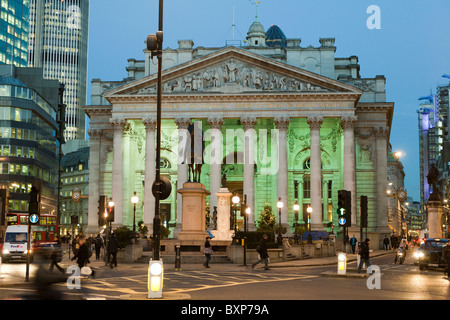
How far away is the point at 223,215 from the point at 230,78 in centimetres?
2926

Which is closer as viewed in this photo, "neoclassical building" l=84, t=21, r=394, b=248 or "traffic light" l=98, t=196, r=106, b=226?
"traffic light" l=98, t=196, r=106, b=226

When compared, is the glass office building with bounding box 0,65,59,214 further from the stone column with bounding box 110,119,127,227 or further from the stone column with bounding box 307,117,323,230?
the stone column with bounding box 307,117,323,230

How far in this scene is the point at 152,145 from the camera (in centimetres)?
7438

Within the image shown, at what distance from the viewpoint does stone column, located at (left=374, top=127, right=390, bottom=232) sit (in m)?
78.1

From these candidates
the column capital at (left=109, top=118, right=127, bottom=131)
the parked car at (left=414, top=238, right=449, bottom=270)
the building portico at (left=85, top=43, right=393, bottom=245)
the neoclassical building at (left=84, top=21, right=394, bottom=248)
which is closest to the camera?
the parked car at (left=414, top=238, right=449, bottom=270)

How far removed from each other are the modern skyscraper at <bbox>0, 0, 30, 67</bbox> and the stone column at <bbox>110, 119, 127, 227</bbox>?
5937 centimetres

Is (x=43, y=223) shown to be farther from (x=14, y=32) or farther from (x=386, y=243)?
(x=14, y=32)

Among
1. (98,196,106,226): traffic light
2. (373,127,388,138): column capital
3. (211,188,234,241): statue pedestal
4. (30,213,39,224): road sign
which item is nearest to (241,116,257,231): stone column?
(373,127,388,138): column capital

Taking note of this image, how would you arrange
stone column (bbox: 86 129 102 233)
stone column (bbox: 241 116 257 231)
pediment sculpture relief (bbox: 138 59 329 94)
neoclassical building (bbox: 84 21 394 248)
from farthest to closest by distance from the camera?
1. stone column (bbox: 86 129 102 233)
2. pediment sculpture relief (bbox: 138 59 329 94)
3. neoclassical building (bbox: 84 21 394 248)
4. stone column (bbox: 241 116 257 231)

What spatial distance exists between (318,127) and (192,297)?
55055 millimetres

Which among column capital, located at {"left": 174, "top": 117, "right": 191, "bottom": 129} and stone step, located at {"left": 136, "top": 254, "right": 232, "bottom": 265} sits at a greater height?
column capital, located at {"left": 174, "top": 117, "right": 191, "bottom": 129}

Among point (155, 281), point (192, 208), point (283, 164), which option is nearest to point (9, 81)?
point (283, 164)

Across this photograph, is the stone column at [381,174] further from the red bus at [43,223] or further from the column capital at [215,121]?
the red bus at [43,223]

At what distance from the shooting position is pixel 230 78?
243 ft
